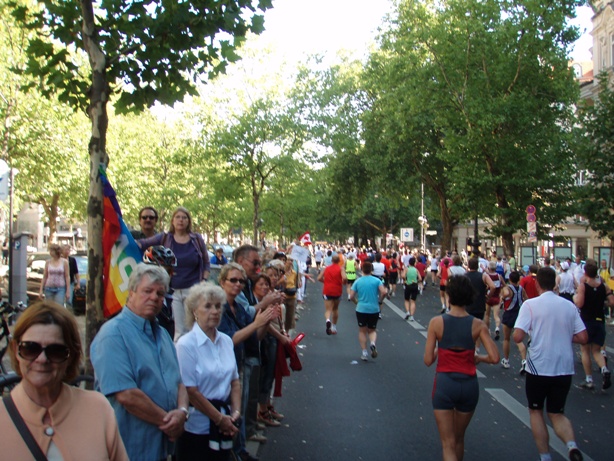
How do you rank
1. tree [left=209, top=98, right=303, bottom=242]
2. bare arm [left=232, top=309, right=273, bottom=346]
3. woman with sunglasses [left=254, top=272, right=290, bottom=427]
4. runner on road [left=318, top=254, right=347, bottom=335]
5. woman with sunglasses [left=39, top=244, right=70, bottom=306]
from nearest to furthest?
bare arm [left=232, top=309, right=273, bottom=346]
woman with sunglasses [left=254, top=272, right=290, bottom=427]
woman with sunglasses [left=39, top=244, right=70, bottom=306]
runner on road [left=318, top=254, right=347, bottom=335]
tree [left=209, top=98, right=303, bottom=242]

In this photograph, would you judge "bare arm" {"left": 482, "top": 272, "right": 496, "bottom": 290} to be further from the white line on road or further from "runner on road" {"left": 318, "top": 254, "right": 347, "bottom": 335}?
"runner on road" {"left": 318, "top": 254, "right": 347, "bottom": 335}

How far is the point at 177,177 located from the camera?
51969 mm

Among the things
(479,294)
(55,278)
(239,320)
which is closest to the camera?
(239,320)

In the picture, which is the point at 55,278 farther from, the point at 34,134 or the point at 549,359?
the point at 34,134

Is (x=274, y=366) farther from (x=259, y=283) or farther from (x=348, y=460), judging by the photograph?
(x=348, y=460)

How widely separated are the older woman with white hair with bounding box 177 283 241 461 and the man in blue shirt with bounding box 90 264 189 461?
0.54 meters

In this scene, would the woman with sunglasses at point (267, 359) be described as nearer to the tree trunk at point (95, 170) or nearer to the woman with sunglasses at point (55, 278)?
the tree trunk at point (95, 170)

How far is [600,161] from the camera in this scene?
2544cm

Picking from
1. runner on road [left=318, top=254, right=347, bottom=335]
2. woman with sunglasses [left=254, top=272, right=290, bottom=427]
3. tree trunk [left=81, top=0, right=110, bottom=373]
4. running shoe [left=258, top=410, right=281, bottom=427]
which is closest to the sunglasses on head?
tree trunk [left=81, top=0, right=110, bottom=373]

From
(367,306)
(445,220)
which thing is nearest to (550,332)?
(367,306)

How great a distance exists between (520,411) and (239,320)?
449 centimetres

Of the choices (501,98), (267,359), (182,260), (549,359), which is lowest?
(267,359)

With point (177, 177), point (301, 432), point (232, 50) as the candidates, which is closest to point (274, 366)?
point (301, 432)

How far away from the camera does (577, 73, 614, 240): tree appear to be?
82.6ft
